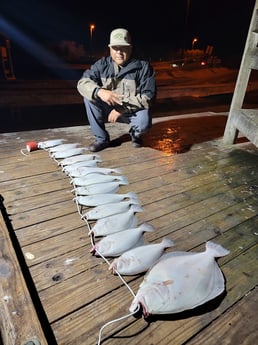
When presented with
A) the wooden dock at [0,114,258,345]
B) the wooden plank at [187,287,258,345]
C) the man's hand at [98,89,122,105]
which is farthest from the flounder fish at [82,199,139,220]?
the man's hand at [98,89,122,105]

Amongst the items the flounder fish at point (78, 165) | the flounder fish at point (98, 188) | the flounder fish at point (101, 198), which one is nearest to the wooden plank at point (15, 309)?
the flounder fish at point (101, 198)

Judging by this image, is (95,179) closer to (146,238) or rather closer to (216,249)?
(146,238)

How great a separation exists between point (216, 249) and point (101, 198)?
111 cm

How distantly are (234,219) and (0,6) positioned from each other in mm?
25397

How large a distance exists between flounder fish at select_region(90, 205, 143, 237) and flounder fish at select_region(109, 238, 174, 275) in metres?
0.29

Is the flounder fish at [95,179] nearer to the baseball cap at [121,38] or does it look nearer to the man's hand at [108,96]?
the man's hand at [108,96]

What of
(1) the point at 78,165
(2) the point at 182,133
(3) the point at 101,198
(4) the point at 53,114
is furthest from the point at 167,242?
(4) the point at 53,114

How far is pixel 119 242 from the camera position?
71.6 inches

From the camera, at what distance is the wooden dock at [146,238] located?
4.41ft

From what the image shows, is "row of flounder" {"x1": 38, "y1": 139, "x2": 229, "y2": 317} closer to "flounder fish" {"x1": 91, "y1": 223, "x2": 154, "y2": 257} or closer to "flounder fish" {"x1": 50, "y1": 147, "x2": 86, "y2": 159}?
"flounder fish" {"x1": 91, "y1": 223, "x2": 154, "y2": 257}

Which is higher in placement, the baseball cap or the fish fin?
the baseball cap

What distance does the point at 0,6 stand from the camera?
2014 centimetres

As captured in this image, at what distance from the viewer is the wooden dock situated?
1.34 metres

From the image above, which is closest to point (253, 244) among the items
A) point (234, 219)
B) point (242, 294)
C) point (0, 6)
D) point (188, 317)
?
point (234, 219)
